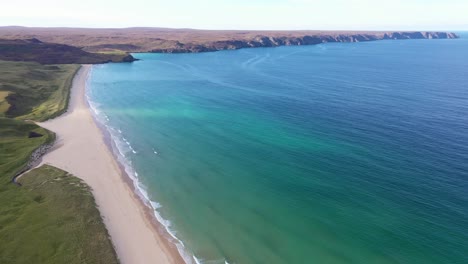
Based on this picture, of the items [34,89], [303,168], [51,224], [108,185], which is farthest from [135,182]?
[34,89]

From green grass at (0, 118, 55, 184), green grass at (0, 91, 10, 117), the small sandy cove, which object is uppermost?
green grass at (0, 91, 10, 117)

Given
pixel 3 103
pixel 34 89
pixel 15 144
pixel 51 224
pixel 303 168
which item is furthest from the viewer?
pixel 34 89

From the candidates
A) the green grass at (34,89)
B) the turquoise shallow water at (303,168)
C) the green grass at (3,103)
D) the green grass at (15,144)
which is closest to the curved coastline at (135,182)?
the turquoise shallow water at (303,168)

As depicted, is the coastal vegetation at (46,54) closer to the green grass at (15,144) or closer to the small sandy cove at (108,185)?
the small sandy cove at (108,185)

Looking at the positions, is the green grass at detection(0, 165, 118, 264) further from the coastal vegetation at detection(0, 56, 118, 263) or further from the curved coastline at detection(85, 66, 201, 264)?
the curved coastline at detection(85, 66, 201, 264)

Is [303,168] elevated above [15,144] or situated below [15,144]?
below

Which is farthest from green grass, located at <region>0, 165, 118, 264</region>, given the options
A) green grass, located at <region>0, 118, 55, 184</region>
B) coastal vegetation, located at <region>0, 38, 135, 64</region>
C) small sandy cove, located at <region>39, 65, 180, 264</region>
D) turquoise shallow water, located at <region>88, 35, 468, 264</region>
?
coastal vegetation, located at <region>0, 38, 135, 64</region>

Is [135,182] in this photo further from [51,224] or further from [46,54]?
[46,54]
